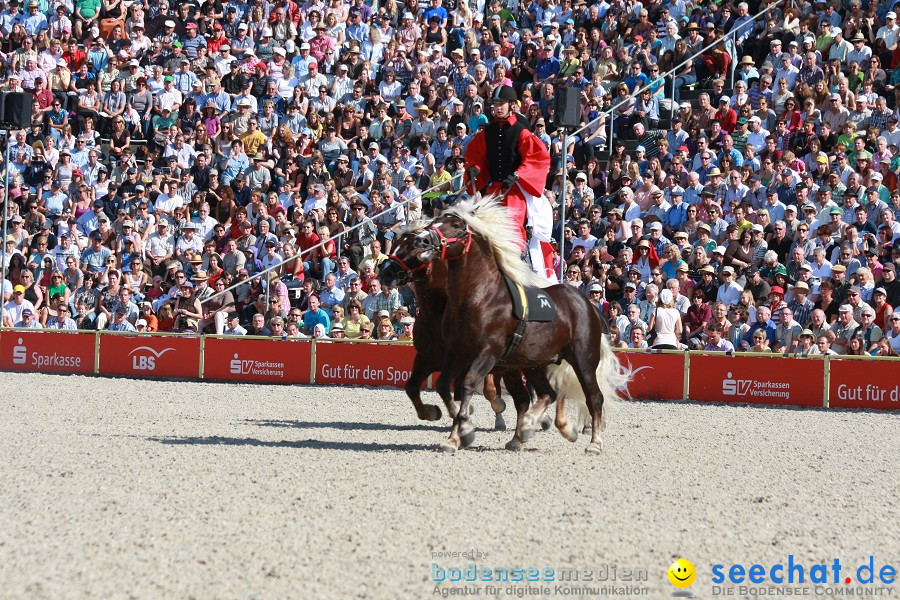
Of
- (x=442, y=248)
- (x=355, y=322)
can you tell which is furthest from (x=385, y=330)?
(x=442, y=248)

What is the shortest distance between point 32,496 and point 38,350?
10636 mm

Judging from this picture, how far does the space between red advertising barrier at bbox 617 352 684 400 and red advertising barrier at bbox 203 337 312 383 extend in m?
4.09

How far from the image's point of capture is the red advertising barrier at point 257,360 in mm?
15852

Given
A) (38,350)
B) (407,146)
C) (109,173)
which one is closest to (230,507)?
(38,350)

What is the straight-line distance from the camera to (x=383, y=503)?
6.59 metres

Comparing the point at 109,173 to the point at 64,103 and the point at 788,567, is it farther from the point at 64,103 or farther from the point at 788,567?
the point at 788,567

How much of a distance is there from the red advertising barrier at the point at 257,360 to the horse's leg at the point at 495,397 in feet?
17.5

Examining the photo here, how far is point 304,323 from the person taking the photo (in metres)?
16.7

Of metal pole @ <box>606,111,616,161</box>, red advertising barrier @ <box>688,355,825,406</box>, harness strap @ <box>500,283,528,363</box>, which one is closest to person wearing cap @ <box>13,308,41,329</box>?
metal pole @ <box>606,111,616,161</box>

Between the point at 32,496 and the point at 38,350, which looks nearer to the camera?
the point at 32,496

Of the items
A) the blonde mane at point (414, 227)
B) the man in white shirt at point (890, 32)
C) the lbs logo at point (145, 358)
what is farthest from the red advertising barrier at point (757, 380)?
the lbs logo at point (145, 358)

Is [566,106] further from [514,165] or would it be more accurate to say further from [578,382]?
[578,382]

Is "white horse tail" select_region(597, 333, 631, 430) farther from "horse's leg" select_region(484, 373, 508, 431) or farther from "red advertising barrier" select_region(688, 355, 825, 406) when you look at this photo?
"red advertising barrier" select_region(688, 355, 825, 406)

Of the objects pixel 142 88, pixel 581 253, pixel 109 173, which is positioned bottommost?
pixel 581 253
